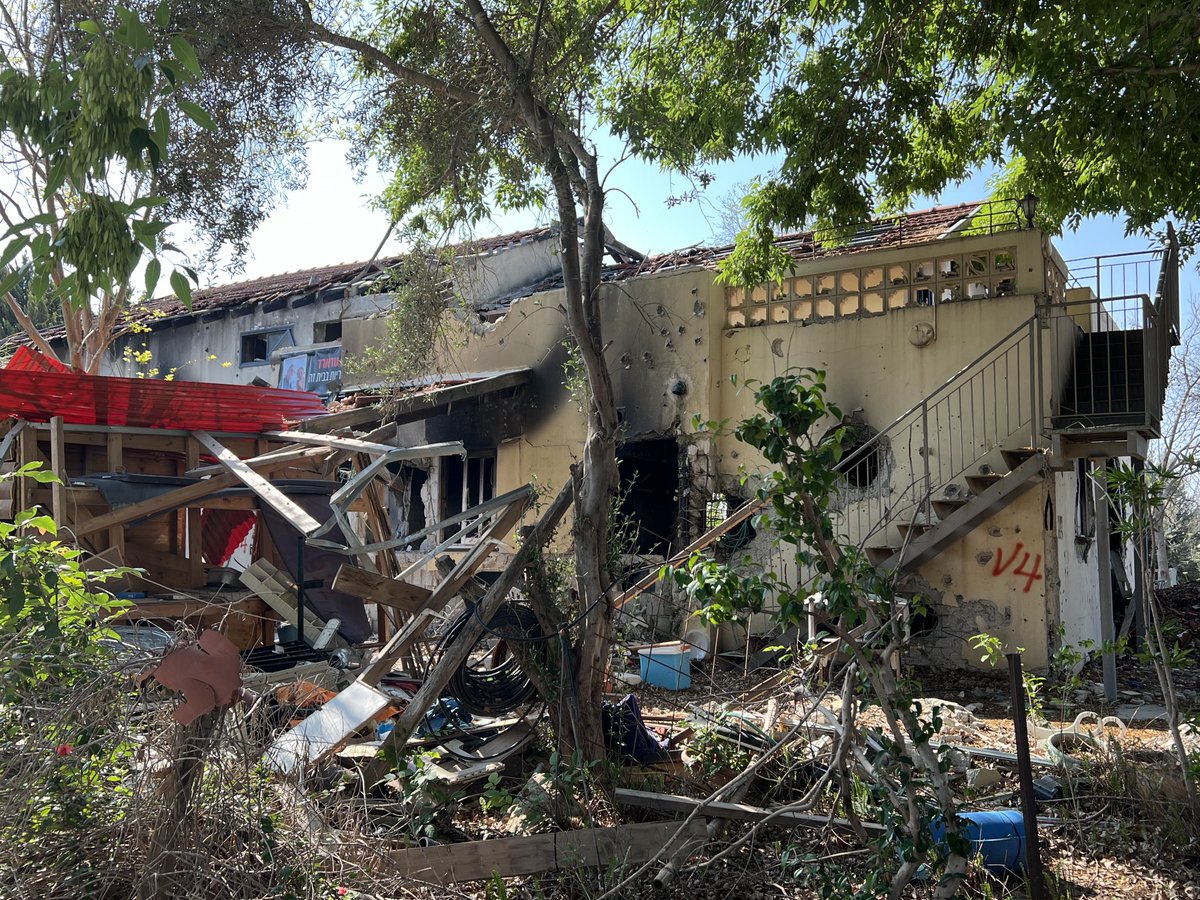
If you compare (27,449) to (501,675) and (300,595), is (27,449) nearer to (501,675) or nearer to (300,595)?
(300,595)

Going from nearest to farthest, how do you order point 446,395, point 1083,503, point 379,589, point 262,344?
1. point 379,589
2. point 1083,503
3. point 446,395
4. point 262,344

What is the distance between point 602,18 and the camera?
851 centimetres

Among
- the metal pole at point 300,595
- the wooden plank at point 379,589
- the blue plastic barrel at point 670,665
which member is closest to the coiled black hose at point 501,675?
the wooden plank at point 379,589

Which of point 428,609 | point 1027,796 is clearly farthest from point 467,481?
point 1027,796

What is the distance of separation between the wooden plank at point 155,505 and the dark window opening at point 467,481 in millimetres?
5529

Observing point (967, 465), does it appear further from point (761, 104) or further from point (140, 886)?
point (140, 886)

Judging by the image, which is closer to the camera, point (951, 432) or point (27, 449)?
point (27, 449)

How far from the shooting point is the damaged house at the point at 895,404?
10266 millimetres

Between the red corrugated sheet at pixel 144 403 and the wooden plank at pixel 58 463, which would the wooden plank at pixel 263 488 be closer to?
the red corrugated sheet at pixel 144 403

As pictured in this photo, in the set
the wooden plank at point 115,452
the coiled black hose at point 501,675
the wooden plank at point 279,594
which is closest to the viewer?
the coiled black hose at point 501,675

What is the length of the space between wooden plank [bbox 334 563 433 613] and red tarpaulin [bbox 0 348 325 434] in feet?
15.2

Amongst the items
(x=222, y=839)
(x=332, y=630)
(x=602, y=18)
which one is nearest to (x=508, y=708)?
(x=222, y=839)

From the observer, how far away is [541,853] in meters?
5.00

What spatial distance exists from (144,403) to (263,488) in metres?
2.31
